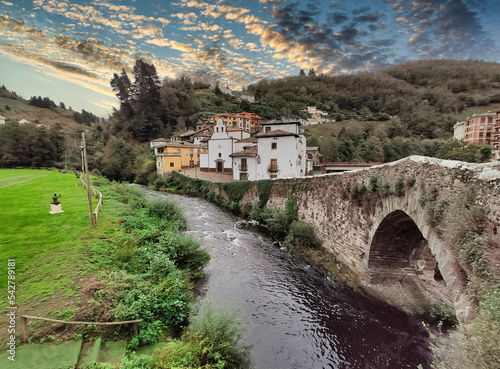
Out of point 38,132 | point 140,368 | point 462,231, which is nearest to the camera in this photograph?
point 140,368

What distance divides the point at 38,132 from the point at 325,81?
13497 cm

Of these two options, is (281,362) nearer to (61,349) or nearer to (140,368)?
(140,368)

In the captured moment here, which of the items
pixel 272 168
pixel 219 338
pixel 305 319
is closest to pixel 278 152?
pixel 272 168

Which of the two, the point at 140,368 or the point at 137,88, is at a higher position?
the point at 137,88

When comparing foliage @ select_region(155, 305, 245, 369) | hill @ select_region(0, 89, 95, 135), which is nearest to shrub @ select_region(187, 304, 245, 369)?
foliage @ select_region(155, 305, 245, 369)

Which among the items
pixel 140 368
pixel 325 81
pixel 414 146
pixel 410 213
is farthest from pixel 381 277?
pixel 325 81

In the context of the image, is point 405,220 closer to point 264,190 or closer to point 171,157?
point 264,190

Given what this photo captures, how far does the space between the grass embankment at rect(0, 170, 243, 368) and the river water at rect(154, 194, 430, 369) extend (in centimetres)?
131

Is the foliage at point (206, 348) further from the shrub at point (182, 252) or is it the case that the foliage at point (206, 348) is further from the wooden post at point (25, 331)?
the shrub at point (182, 252)

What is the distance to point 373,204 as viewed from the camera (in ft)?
27.3

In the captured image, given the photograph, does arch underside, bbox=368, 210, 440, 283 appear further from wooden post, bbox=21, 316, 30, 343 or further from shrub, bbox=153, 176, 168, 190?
shrub, bbox=153, 176, 168, 190

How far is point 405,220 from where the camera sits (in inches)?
295

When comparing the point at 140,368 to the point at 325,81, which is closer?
the point at 140,368

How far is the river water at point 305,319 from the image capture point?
6172mm
